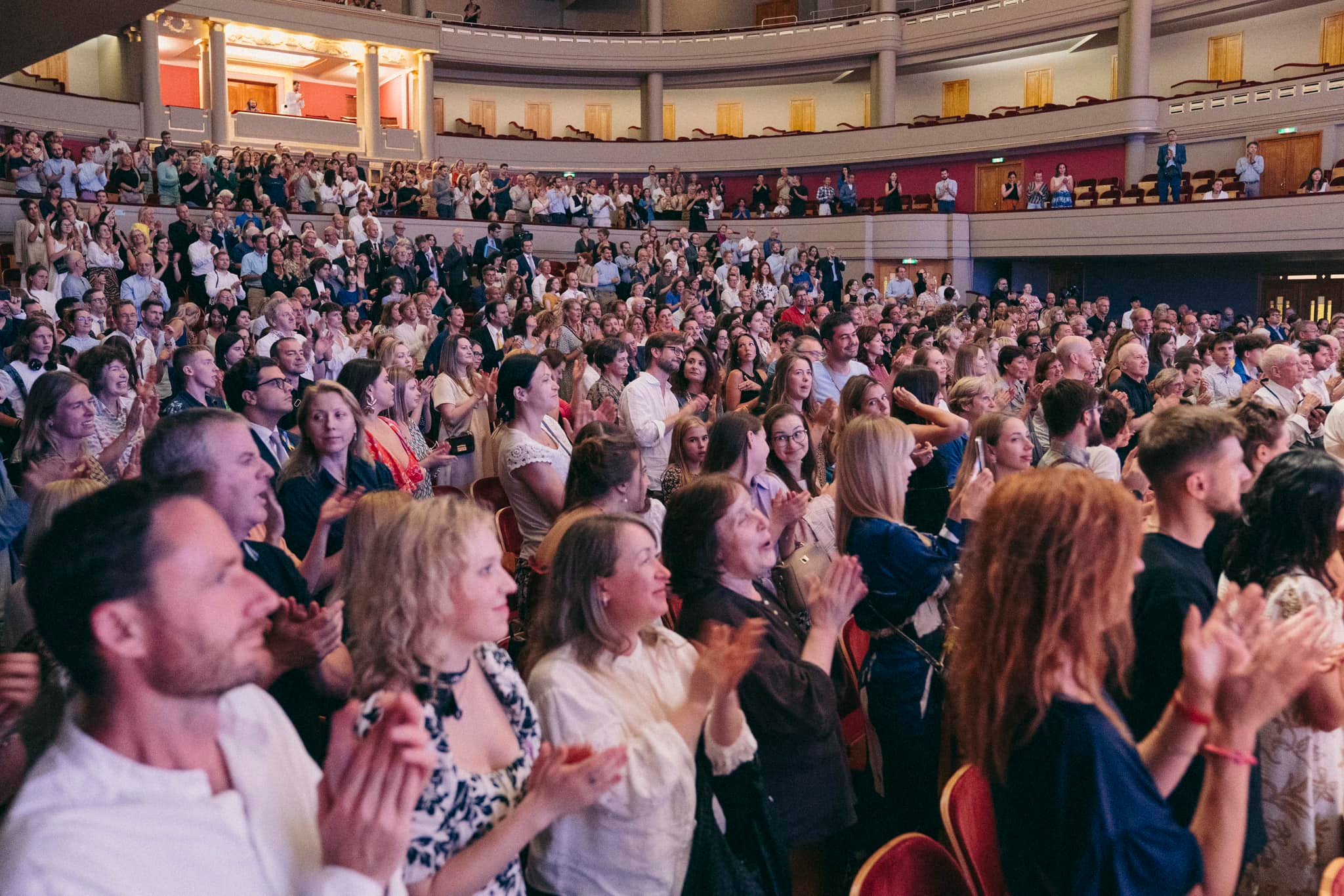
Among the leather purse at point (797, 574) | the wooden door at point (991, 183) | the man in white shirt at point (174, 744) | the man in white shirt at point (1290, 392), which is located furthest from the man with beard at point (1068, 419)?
the wooden door at point (991, 183)

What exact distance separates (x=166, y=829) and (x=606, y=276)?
45.6 feet

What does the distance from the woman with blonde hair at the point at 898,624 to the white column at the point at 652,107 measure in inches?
923

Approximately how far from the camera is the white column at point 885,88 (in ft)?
76.9

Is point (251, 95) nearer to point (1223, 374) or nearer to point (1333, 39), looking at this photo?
point (1333, 39)

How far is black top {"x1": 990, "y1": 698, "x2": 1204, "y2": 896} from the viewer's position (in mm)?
1494

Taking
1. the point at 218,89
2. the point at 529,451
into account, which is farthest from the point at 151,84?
the point at 529,451

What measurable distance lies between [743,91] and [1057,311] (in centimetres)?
1554

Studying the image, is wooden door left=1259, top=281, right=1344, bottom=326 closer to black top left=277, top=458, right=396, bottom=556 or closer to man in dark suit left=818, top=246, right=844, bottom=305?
man in dark suit left=818, top=246, right=844, bottom=305

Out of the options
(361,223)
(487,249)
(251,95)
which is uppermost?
(251,95)

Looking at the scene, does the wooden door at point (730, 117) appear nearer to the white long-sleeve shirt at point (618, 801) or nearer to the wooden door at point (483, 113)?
the wooden door at point (483, 113)

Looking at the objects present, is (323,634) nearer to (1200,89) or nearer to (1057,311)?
(1057,311)

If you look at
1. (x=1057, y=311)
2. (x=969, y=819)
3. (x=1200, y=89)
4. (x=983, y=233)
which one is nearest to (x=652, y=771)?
(x=969, y=819)

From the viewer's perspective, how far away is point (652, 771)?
1.93 meters

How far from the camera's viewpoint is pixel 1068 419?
13.9 ft
